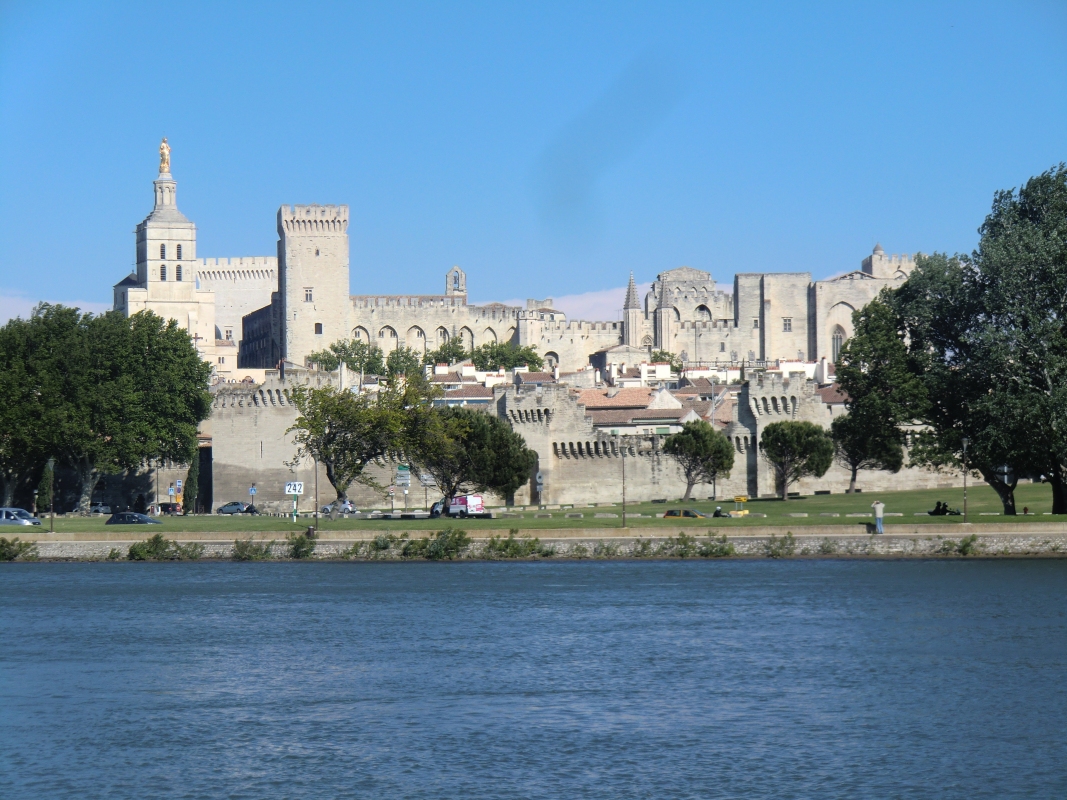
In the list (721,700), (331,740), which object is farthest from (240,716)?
(721,700)

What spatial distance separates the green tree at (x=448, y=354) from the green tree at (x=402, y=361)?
0.87 m

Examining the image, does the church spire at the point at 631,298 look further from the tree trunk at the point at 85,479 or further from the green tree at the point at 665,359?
the tree trunk at the point at 85,479

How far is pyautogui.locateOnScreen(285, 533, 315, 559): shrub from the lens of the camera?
43781mm

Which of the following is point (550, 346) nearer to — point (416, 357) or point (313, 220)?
point (416, 357)

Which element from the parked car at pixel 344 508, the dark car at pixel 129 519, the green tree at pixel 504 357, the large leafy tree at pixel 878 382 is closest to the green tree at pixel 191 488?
the parked car at pixel 344 508

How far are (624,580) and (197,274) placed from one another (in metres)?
109

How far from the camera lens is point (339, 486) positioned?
5162 centimetres

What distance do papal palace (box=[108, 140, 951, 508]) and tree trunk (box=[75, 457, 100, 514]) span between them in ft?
14.7

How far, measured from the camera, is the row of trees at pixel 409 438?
170ft

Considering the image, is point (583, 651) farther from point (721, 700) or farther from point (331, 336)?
point (331, 336)

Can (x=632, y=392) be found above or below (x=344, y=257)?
below

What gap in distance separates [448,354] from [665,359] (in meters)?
14.7

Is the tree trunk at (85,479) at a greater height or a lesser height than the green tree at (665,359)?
lesser

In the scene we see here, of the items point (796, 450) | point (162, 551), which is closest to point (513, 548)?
point (162, 551)
